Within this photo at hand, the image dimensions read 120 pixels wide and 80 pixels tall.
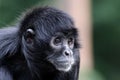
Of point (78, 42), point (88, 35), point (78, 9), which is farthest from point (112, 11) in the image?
point (78, 42)

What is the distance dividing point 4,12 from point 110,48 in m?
7.39

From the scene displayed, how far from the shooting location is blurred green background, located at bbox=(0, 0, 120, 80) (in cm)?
2925

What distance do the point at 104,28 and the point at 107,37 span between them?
1.30m

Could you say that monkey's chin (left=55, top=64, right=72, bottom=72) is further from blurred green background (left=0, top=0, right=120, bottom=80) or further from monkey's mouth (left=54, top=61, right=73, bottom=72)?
blurred green background (left=0, top=0, right=120, bottom=80)

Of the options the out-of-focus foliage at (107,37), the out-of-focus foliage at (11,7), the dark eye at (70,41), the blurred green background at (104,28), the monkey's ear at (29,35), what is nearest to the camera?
the monkey's ear at (29,35)

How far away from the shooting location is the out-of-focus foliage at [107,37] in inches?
1167

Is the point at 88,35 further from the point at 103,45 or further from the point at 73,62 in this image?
the point at 73,62

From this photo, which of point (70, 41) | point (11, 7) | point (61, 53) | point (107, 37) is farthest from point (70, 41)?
point (107, 37)

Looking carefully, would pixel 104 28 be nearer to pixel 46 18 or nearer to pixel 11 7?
pixel 11 7

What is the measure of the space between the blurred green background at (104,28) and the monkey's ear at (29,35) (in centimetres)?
1371

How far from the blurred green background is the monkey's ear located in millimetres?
13713

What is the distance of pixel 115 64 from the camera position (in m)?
32.9

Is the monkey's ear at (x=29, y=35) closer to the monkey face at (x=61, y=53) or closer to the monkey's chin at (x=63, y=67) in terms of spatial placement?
the monkey face at (x=61, y=53)

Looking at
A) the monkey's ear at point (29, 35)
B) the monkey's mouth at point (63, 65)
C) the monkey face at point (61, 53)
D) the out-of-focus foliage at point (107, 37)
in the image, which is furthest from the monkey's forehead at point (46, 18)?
the out-of-focus foliage at point (107, 37)
